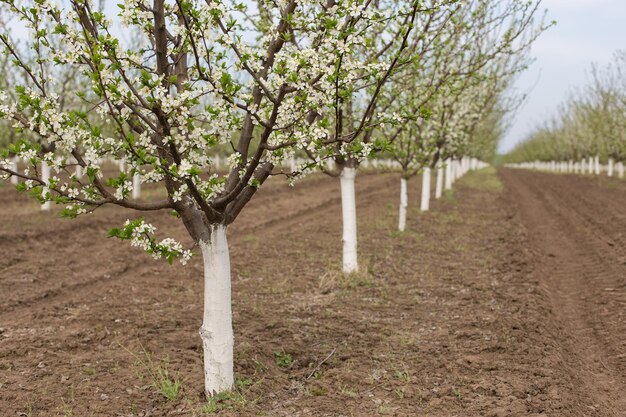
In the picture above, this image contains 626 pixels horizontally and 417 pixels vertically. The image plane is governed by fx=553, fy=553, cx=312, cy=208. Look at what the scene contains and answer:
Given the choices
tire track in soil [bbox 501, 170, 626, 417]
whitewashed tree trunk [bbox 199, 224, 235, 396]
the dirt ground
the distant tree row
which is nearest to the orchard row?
whitewashed tree trunk [bbox 199, 224, 235, 396]

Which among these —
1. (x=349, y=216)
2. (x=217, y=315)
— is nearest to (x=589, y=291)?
(x=349, y=216)

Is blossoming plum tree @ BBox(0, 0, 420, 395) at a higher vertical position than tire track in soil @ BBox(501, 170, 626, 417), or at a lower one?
higher

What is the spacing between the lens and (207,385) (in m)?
6.46

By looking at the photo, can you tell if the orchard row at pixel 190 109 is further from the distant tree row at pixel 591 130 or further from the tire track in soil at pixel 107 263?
the distant tree row at pixel 591 130

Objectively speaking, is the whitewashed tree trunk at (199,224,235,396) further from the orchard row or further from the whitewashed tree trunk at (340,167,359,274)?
the whitewashed tree trunk at (340,167,359,274)

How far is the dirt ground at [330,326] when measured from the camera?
6539 mm

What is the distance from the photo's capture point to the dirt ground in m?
6.54

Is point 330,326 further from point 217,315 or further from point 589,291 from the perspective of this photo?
point 589,291

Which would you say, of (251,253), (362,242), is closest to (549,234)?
(362,242)

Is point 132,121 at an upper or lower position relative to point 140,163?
upper

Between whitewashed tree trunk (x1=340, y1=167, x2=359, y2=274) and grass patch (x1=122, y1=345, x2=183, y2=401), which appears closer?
grass patch (x1=122, y1=345, x2=183, y2=401)

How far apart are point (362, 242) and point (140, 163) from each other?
12.4 metres

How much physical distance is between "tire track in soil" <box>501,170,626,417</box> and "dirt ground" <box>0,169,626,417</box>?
0.04 m

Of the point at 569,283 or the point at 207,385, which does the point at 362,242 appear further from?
the point at 207,385
